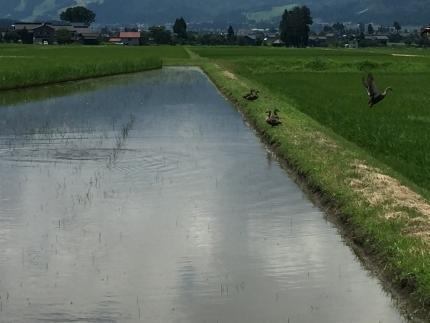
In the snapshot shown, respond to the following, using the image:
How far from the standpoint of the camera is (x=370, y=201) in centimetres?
1075

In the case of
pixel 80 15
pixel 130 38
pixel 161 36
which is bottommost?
pixel 130 38

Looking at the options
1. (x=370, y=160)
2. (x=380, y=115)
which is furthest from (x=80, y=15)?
(x=370, y=160)

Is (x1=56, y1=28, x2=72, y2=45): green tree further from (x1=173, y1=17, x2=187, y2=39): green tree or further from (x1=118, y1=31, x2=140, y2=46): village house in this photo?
(x1=173, y1=17, x2=187, y2=39): green tree

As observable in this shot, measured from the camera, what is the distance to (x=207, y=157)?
54.5 ft

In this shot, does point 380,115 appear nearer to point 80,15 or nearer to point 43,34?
point 43,34

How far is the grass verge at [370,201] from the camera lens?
7930mm

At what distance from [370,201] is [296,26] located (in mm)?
131236

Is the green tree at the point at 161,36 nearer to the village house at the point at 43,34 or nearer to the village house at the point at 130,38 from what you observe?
the village house at the point at 130,38

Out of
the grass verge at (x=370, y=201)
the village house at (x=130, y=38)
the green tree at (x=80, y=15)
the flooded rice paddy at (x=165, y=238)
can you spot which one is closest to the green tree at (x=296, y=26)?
the village house at (x=130, y=38)

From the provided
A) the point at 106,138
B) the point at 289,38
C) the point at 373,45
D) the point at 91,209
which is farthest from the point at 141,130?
the point at 373,45

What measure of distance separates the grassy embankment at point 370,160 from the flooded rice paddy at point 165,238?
0.37 m

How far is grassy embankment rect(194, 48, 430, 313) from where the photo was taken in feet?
28.2

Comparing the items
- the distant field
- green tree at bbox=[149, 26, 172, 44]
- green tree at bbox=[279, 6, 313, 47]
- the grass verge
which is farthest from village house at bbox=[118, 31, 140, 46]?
the grass verge

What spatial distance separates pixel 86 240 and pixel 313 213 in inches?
137
